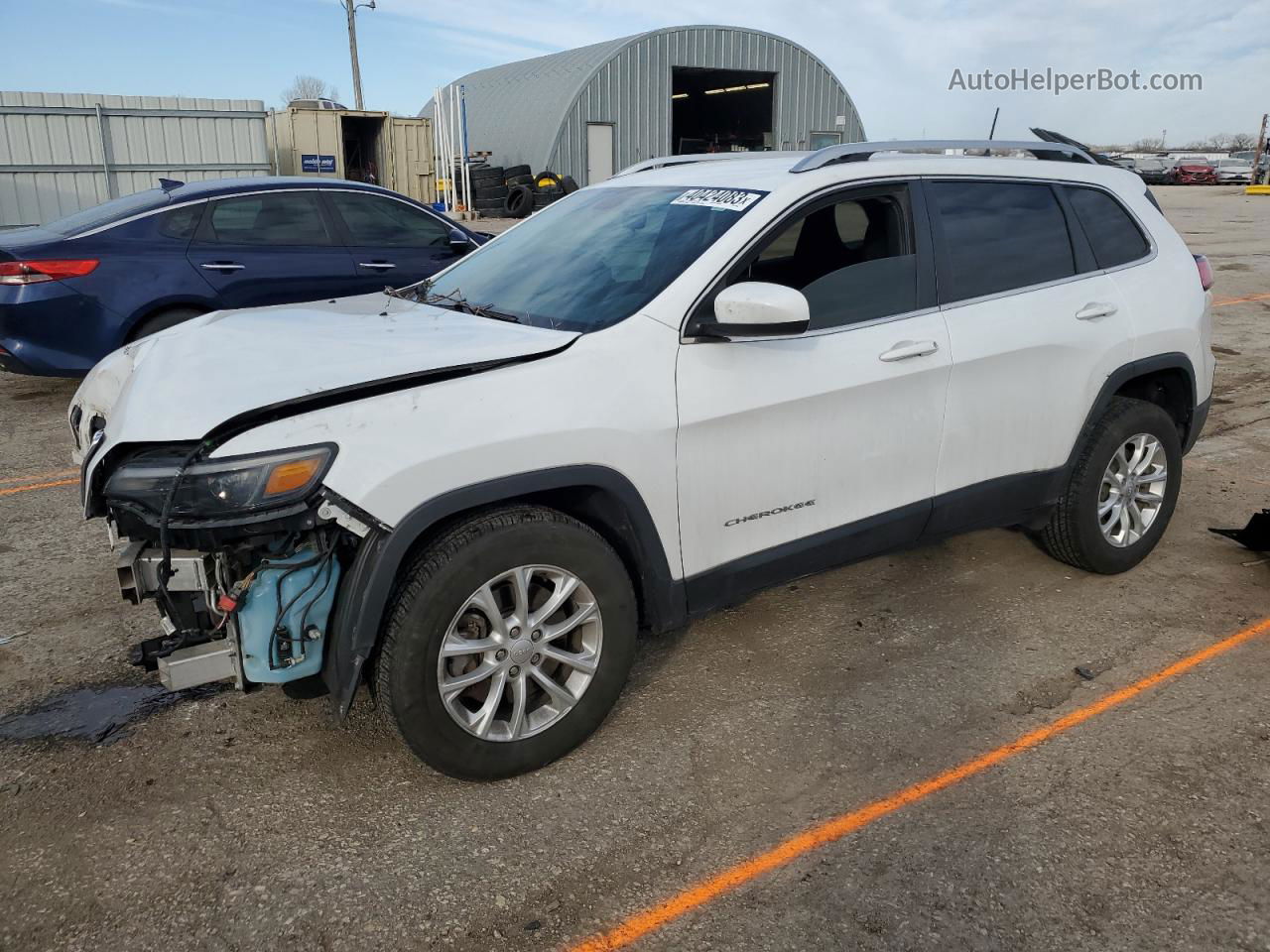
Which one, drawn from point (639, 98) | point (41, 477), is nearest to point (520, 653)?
point (41, 477)

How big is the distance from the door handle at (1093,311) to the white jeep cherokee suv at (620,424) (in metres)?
0.02

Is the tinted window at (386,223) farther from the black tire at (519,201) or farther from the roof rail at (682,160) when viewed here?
the black tire at (519,201)

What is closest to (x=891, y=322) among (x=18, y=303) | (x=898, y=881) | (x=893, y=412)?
(x=893, y=412)

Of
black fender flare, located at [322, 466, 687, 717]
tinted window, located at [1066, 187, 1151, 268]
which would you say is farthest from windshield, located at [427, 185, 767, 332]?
tinted window, located at [1066, 187, 1151, 268]

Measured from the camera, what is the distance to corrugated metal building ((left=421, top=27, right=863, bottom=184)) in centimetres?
3038

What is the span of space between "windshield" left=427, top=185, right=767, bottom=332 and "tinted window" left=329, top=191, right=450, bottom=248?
13.3 ft

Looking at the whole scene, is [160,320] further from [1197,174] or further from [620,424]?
[1197,174]

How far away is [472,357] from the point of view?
2830 mm

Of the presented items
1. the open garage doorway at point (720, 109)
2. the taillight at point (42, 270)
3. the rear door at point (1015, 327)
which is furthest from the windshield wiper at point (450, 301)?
the open garage doorway at point (720, 109)

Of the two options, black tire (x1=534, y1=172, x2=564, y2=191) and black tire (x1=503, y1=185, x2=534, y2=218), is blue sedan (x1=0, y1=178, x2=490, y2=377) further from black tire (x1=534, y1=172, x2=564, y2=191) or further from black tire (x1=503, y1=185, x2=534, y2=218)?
black tire (x1=534, y1=172, x2=564, y2=191)

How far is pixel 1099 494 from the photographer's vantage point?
4.26 meters

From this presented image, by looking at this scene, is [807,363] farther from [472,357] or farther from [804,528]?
[472,357]

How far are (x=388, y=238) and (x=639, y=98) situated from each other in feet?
83.5

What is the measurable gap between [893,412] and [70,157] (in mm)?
16547
